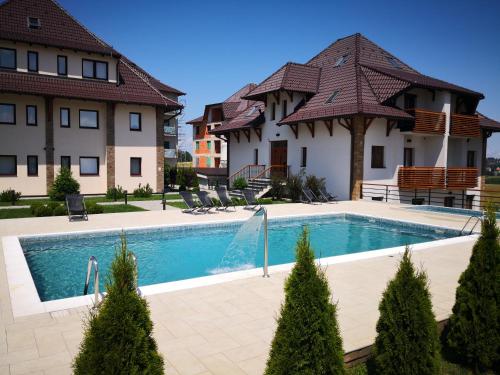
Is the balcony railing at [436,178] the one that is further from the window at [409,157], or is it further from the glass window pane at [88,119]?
the glass window pane at [88,119]

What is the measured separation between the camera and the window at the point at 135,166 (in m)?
25.9

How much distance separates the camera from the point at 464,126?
25.6 meters

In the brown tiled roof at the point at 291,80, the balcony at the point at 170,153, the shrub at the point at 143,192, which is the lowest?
the shrub at the point at 143,192

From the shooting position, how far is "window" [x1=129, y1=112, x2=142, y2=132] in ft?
84.7

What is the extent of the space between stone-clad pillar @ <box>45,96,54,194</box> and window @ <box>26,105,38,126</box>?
595 mm

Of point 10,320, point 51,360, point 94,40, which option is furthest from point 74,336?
point 94,40

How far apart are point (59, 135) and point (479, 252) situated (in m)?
23.9

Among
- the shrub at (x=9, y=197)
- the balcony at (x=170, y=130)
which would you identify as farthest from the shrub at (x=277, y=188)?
the balcony at (x=170, y=130)

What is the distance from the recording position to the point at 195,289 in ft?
22.4

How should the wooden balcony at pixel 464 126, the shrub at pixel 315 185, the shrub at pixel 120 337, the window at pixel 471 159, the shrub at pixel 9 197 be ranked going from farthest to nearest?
the window at pixel 471 159, the wooden balcony at pixel 464 126, the shrub at pixel 315 185, the shrub at pixel 9 197, the shrub at pixel 120 337

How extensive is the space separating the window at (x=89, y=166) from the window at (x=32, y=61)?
5.61m

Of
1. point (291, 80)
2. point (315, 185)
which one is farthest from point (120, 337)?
point (291, 80)

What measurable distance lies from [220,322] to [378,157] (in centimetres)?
1967

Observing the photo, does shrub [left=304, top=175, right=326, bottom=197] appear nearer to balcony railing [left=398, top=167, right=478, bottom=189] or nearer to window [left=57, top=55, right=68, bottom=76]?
balcony railing [left=398, top=167, right=478, bottom=189]
